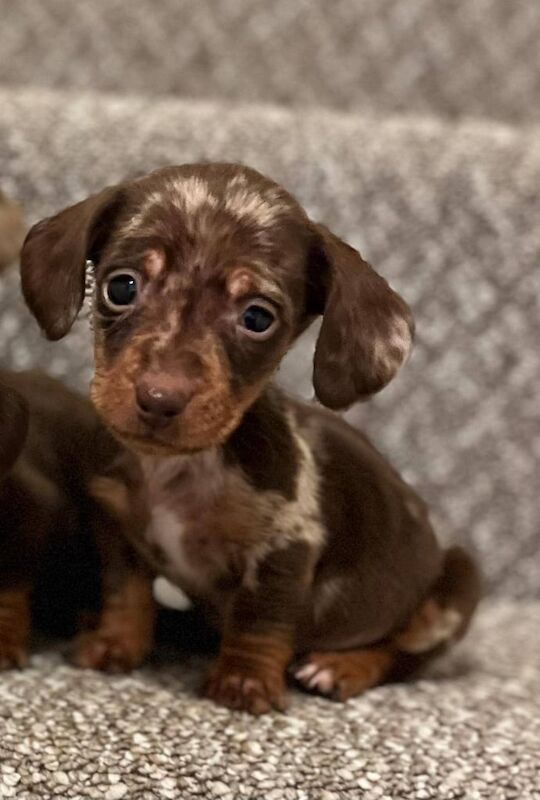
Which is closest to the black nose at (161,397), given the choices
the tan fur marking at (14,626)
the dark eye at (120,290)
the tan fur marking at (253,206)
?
the dark eye at (120,290)

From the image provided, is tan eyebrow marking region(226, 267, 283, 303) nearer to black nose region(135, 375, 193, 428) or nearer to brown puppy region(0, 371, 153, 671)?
black nose region(135, 375, 193, 428)

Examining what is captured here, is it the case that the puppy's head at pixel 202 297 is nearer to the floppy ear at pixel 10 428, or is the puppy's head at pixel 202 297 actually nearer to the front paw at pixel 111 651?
the floppy ear at pixel 10 428

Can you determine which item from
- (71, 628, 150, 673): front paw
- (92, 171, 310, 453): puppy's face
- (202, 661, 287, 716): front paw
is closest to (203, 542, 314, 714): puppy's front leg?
(202, 661, 287, 716): front paw

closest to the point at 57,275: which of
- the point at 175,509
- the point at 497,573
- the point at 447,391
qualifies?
the point at 175,509

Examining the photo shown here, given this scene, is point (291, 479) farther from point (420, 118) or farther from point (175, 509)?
point (420, 118)

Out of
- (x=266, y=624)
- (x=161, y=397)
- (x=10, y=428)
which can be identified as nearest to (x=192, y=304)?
(x=161, y=397)

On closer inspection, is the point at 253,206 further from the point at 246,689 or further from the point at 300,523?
the point at 246,689

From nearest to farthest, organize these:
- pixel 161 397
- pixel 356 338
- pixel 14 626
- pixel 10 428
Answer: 1. pixel 161 397
2. pixel 356 338
3. pixel 10 428
4. pixel 14 626
